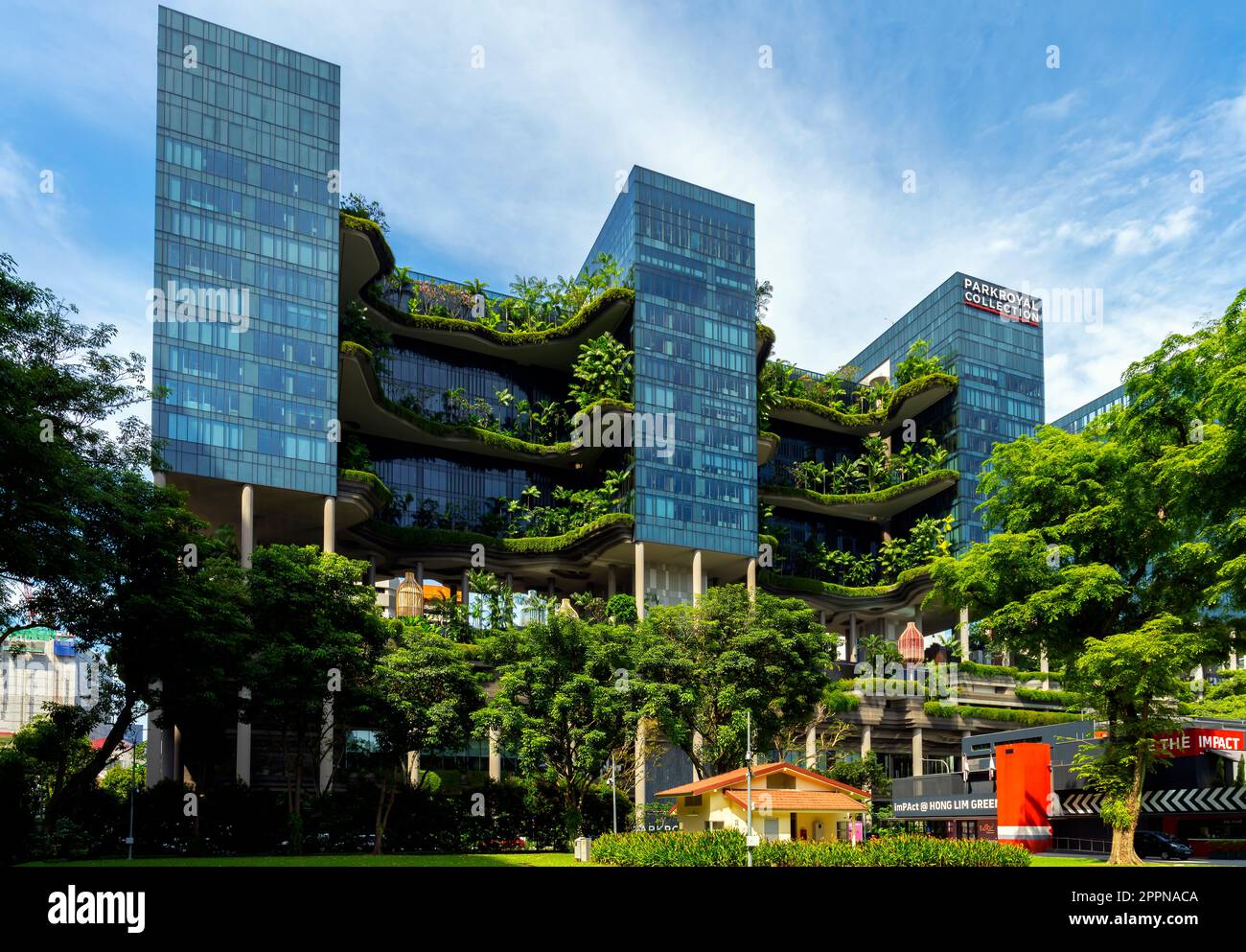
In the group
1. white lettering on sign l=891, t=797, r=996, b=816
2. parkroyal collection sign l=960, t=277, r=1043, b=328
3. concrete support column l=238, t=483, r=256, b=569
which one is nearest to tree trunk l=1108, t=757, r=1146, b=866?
white lettering on sign l=891, t=797, r=996, b=816

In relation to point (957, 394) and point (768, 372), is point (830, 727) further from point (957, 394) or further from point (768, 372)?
point (957, 394)

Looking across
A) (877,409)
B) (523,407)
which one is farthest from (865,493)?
(523,407)

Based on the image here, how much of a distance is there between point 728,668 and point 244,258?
39.9m

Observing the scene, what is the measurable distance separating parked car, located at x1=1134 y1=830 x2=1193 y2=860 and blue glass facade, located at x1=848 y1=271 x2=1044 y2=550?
57043mm

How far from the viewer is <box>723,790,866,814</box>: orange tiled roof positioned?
4288 cm

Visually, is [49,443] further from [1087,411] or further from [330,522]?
[1087,411]

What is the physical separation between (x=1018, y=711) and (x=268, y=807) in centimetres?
5790

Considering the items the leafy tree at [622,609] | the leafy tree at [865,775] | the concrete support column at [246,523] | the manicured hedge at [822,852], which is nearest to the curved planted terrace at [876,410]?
the leafy tree at [622,609]

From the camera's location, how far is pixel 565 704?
169 feet

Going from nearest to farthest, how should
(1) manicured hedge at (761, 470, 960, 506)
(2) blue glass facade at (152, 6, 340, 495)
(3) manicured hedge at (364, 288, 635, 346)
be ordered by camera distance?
(2) blue glass facade at (152, 6, 340, 495) < (3) manicured hedge at (364, 288, 635, 346) < (1) manicured hedge at (761, 470, 960, 506)

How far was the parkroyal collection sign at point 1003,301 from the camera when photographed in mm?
109762

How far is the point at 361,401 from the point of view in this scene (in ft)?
264

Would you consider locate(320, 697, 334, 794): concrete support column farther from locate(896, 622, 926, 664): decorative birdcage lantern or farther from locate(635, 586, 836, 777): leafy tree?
locate(896, 622, 926, 664): decorative birdcage lantern
